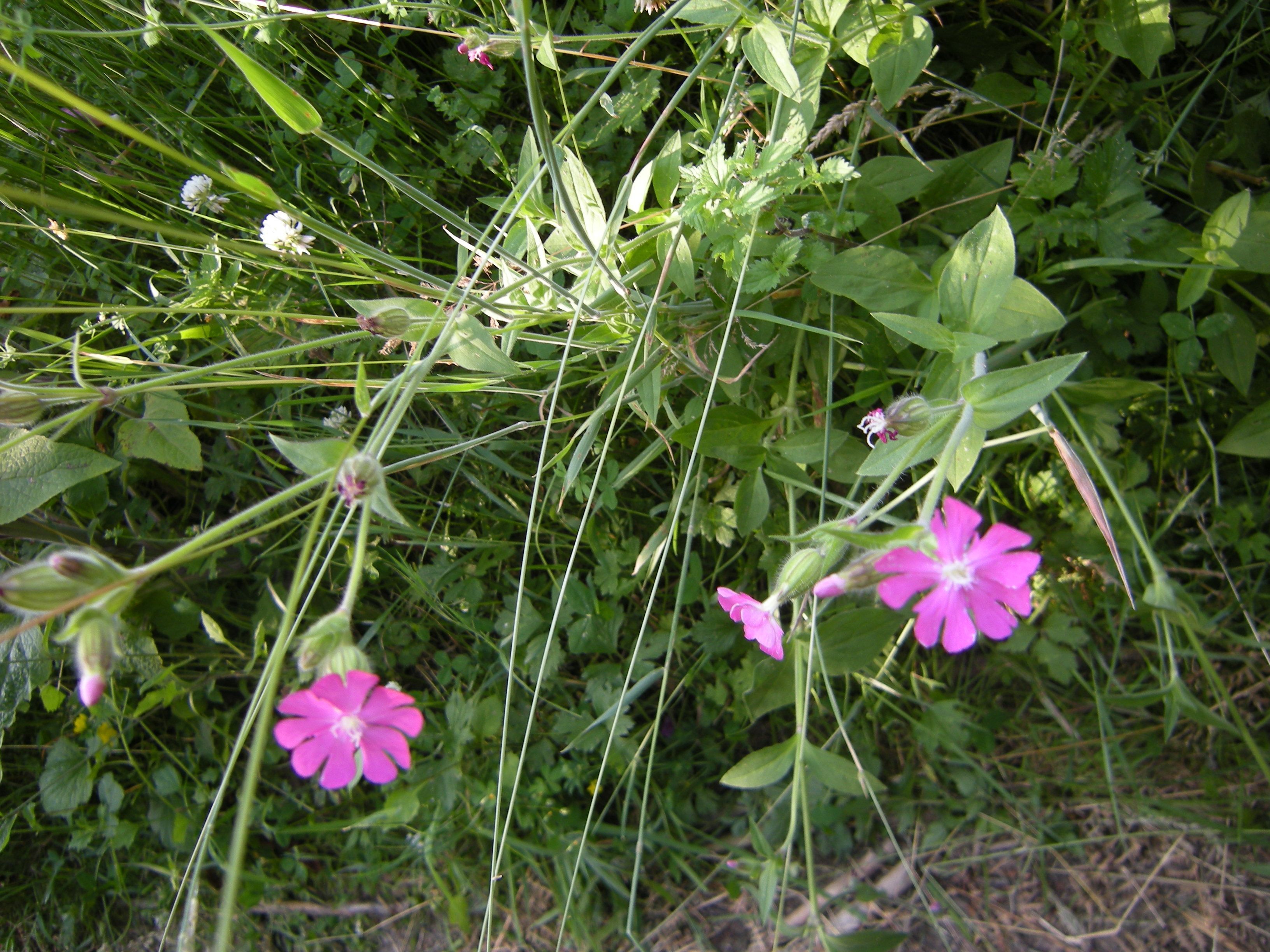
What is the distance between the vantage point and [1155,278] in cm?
133

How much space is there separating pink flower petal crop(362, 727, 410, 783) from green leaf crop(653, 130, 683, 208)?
31.9 inches

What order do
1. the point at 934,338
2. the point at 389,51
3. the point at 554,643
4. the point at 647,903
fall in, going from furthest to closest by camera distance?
the point at 647,903
the point at 554,643
the point at 389,51
the point at 934,338

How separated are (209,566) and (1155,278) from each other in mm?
1852

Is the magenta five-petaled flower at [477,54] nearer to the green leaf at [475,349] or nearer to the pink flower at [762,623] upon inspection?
the green leaf at [475,349]

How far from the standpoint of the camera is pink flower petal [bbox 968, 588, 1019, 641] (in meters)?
0.79

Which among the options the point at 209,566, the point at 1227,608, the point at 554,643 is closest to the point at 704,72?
the point at 554,643

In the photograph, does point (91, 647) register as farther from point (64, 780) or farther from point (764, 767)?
point (64, 780)

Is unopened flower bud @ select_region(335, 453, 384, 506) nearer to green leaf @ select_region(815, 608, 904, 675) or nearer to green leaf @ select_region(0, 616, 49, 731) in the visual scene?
green leaf @ select_region(815, 608, 904, 675)

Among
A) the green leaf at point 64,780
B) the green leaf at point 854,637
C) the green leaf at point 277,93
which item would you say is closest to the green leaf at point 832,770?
the green leaf at point 854,637

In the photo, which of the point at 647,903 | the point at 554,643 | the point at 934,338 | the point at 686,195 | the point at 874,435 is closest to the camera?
the point at 934,338

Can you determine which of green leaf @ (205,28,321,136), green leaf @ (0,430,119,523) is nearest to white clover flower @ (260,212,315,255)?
green leaf @ (205,28,321,136)

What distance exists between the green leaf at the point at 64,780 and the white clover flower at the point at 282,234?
1283 mm

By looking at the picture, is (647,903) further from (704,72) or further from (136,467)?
(704,72)

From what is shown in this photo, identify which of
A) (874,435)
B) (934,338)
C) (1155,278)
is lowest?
(874,435)
